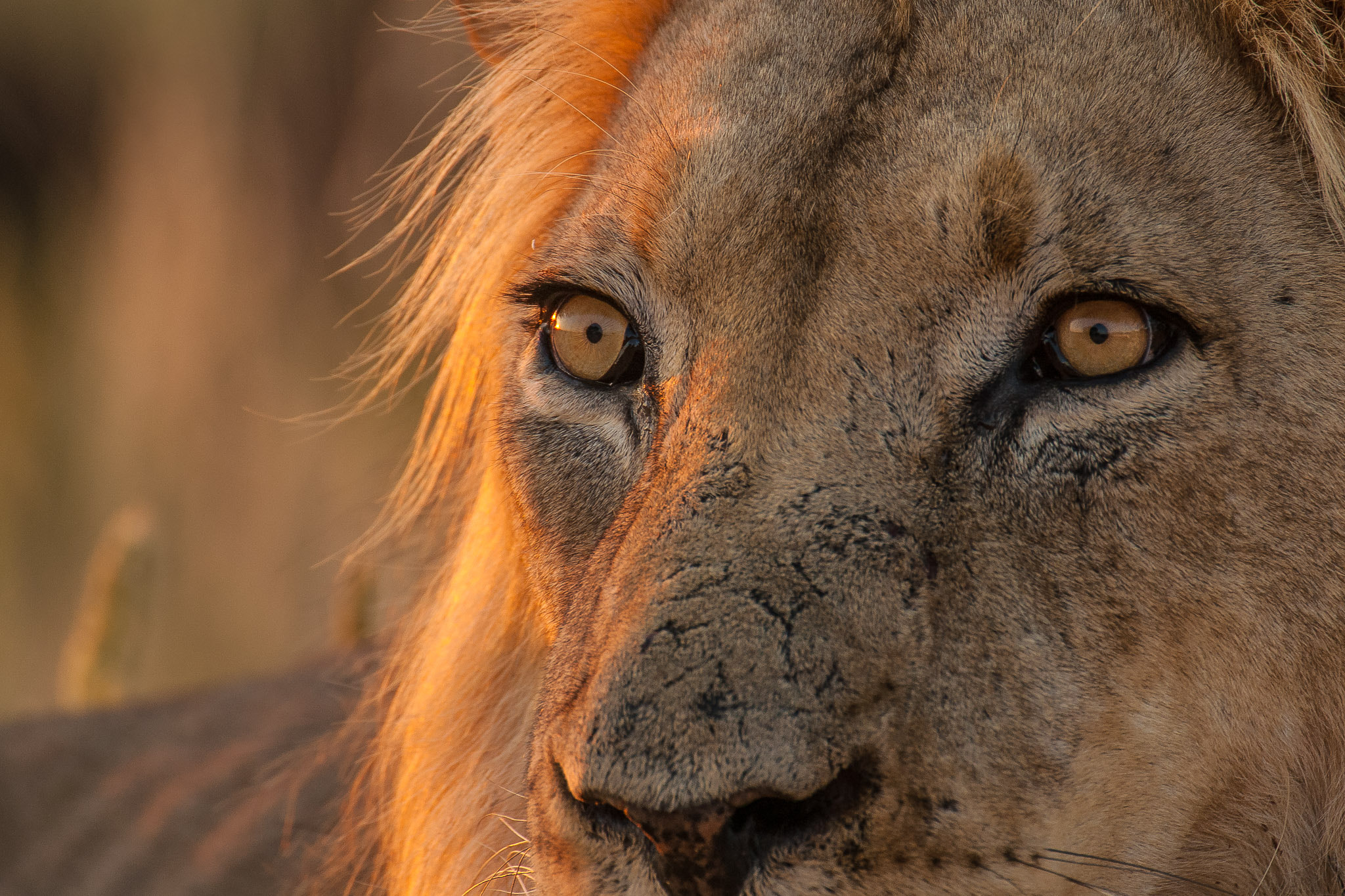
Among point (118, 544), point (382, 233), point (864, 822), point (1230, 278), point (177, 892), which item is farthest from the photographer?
point (382, 233)

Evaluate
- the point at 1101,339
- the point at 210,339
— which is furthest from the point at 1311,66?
the point at 210,339

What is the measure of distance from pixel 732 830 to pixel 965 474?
24.2 inches

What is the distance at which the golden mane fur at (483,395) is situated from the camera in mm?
2844

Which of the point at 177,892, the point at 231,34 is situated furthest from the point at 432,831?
the point at 231,34

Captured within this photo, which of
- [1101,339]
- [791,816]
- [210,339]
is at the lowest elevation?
[791,816]

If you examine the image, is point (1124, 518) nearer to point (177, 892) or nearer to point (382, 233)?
point (177, 892)

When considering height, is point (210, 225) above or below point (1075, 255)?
above

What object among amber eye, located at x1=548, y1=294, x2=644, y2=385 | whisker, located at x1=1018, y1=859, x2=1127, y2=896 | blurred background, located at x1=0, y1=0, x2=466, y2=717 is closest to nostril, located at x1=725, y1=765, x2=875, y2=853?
whisker, located at x1=1018, y1=859, x2=1127, y2=896

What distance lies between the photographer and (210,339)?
7.47 meters

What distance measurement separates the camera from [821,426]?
83.0 inches

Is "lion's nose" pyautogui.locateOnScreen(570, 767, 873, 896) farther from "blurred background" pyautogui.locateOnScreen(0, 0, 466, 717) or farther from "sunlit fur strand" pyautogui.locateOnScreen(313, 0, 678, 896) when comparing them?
"blurred background" pyautogui.locateOnScreen(0, 0, 466, 717)

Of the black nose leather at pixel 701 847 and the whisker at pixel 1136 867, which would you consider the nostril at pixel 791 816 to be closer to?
the black nose leather at pixel 701 847

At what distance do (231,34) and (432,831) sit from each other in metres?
5.55

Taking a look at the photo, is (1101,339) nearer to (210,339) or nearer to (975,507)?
(975,507)
